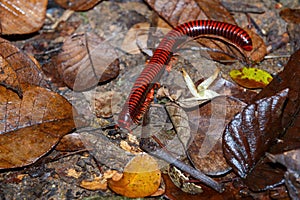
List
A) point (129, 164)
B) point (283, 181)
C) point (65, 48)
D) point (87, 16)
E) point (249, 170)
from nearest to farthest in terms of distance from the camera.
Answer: point (283, 181) < point (249, 170) < point (129, 164) < point (65, 48) < point (87, 16)

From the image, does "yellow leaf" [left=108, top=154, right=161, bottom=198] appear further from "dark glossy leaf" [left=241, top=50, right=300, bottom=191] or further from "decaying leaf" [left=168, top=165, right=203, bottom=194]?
"dark glossy leaf" [left=241, top=50, right=300, bottom=191]

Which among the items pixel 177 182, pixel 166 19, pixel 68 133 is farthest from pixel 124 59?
pixel 177 182

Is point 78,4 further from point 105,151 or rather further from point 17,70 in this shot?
point 105,151

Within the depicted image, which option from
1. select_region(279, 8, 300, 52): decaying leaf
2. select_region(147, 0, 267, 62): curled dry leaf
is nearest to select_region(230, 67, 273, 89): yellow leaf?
select_region(147, 0, 267, 62): curled dry leaf

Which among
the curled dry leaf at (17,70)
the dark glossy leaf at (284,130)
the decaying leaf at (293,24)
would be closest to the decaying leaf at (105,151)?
the curled dry leaf at (17,70)

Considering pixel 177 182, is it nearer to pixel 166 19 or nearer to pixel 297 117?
pixel 297 117

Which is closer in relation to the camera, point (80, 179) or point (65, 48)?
point (80, 179)

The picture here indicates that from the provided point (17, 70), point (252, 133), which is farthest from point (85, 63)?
point (252, 133)
